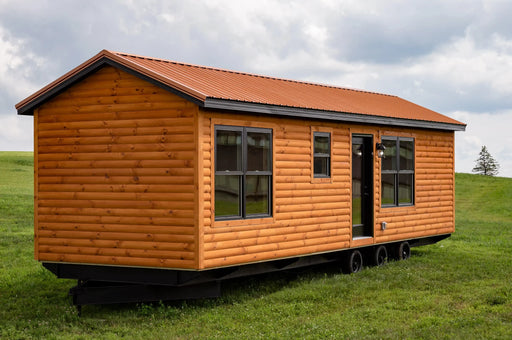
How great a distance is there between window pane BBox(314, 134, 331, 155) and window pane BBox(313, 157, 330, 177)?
151mm

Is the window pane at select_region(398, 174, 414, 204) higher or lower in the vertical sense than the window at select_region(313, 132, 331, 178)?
lower

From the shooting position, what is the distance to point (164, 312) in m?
10.1

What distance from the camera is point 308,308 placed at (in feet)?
33.6

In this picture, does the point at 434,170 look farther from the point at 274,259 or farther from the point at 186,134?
the point at 186,134

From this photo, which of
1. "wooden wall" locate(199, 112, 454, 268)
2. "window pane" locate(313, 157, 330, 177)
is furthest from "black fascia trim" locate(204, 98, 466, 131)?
"window pane" locate(313, 157, 330, 177)

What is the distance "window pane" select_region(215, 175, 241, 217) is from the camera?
10359mm

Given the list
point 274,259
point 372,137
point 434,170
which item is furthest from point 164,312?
point 434,170

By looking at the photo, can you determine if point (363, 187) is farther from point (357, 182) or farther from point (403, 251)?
point (403, 251)

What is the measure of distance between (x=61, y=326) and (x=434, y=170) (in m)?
10.3

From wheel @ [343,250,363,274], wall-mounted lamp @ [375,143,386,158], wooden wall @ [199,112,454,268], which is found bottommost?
wheel @ [343,250,363,274]

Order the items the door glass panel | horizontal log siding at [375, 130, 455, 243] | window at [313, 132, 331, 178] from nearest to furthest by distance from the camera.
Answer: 1. window at [313, 132, 331, 178]
2. the door glass panel
3. horizontal log siding at [375, 130, 455, 243]

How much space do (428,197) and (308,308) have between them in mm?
7092

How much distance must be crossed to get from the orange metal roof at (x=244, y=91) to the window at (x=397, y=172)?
653 mm

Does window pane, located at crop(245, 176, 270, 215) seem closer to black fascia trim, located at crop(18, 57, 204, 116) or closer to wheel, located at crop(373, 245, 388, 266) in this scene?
black fascia trim, located at crop(18, 57, 204, 116)
